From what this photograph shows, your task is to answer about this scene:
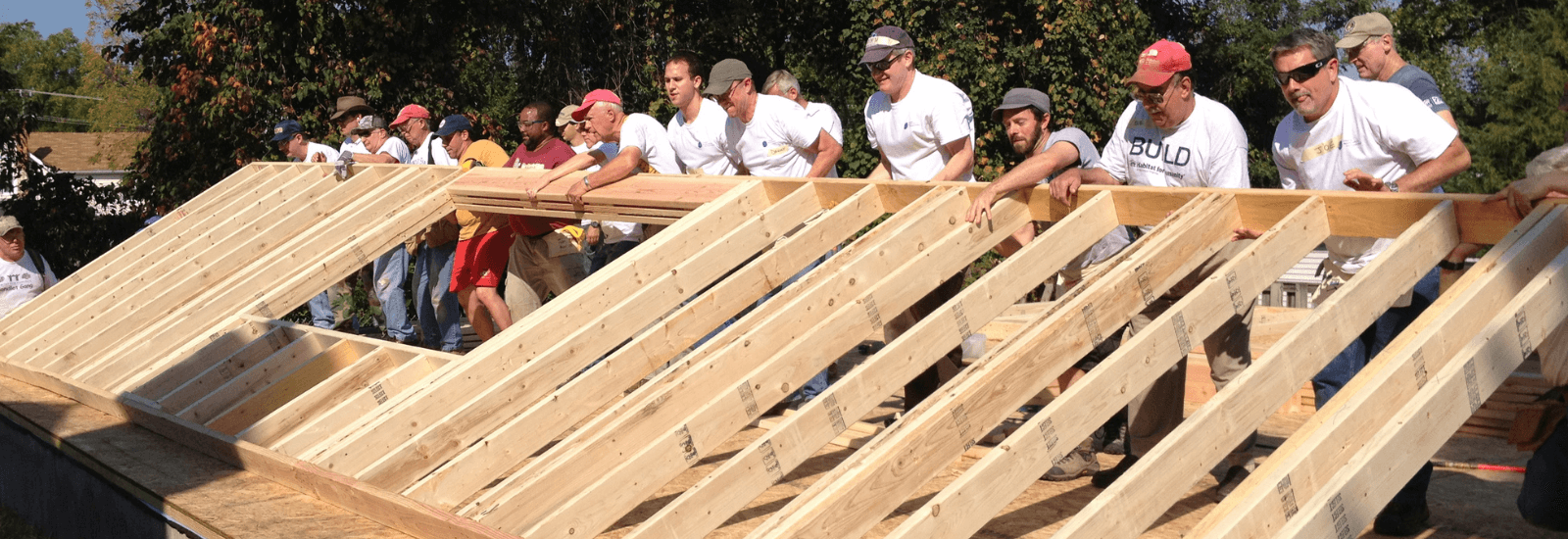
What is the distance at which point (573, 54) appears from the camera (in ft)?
57.9

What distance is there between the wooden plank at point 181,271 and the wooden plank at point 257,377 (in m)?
0.76

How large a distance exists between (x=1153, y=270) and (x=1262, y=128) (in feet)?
85.5

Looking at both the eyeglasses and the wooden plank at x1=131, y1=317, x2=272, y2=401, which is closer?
the eyeglasses

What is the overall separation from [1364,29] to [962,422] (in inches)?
123

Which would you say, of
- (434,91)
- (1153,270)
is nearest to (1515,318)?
(1153,270)

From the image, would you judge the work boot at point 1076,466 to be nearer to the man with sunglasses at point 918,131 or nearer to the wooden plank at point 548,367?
the man with sunglasses at point 918,131

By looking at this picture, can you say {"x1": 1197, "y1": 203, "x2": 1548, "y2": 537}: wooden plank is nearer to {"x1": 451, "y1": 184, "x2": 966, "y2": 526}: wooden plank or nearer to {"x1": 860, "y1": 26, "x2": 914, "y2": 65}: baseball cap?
{"x1": 451, "y1": 184, "x2": 966, "y2": 526}: wooden plank

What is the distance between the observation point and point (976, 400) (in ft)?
10.2

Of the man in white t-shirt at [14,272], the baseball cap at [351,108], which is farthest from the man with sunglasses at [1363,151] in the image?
the man in white t-shirt at [14,272]

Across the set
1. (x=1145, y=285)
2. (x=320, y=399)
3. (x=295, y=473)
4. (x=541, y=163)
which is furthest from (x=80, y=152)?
(x=1145, y=285)

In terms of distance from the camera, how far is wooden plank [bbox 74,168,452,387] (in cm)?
572

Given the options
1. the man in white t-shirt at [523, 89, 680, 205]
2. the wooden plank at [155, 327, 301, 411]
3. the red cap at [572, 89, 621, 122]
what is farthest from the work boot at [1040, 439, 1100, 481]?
the wooden plank at [155, 327, 301, 411]

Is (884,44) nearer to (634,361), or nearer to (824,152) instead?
(824,152)

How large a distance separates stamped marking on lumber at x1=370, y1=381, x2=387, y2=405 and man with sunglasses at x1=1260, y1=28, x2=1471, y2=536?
3.15 meters
